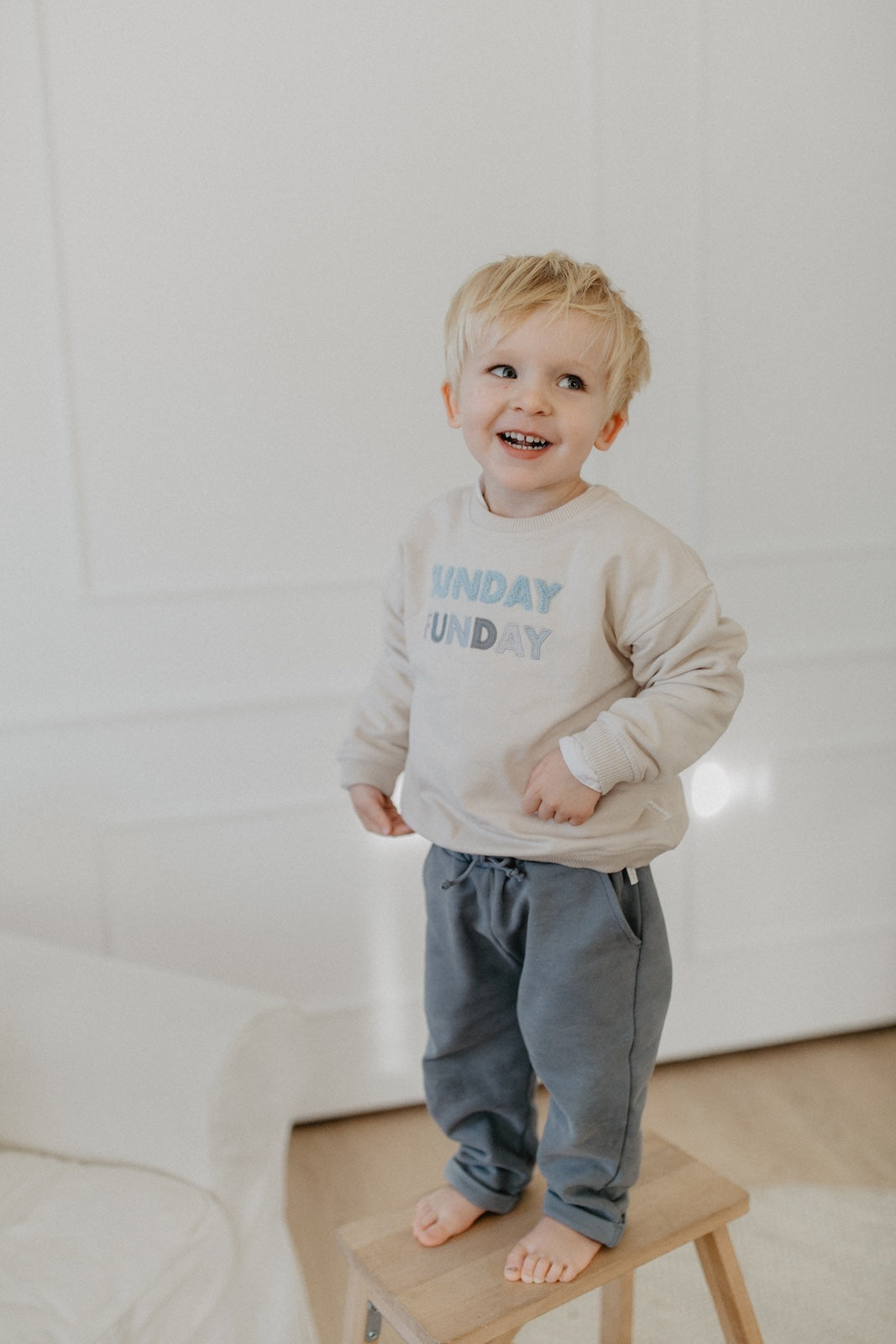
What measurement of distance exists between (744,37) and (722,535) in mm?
799

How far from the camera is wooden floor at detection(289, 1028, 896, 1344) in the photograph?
1873mm

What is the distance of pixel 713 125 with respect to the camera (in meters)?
1.92

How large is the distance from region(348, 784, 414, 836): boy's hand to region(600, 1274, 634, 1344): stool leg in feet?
1.91

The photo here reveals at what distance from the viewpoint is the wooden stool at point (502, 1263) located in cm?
106

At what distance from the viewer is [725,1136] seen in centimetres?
201

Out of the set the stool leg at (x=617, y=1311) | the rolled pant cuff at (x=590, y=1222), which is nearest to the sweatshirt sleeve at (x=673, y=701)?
the rolled pant cuff at (x=590, y=1222)

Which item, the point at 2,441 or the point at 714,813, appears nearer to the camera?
the point at 2,441

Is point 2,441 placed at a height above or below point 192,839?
above

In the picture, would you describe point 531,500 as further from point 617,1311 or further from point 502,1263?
point 617,1311

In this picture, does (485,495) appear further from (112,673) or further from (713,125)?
(713,125)

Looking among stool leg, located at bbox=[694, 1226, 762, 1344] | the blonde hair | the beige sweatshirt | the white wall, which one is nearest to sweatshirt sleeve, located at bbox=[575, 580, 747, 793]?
the beige sweatshirt

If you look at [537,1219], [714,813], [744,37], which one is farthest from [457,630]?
[744,37]

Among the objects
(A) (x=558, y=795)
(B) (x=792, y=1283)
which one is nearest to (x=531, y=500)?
(A) (x=558, y=795)

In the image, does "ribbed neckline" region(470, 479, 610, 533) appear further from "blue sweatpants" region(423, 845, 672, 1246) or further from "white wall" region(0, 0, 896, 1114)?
"white wall" region(0, 0, 896, 1114)
